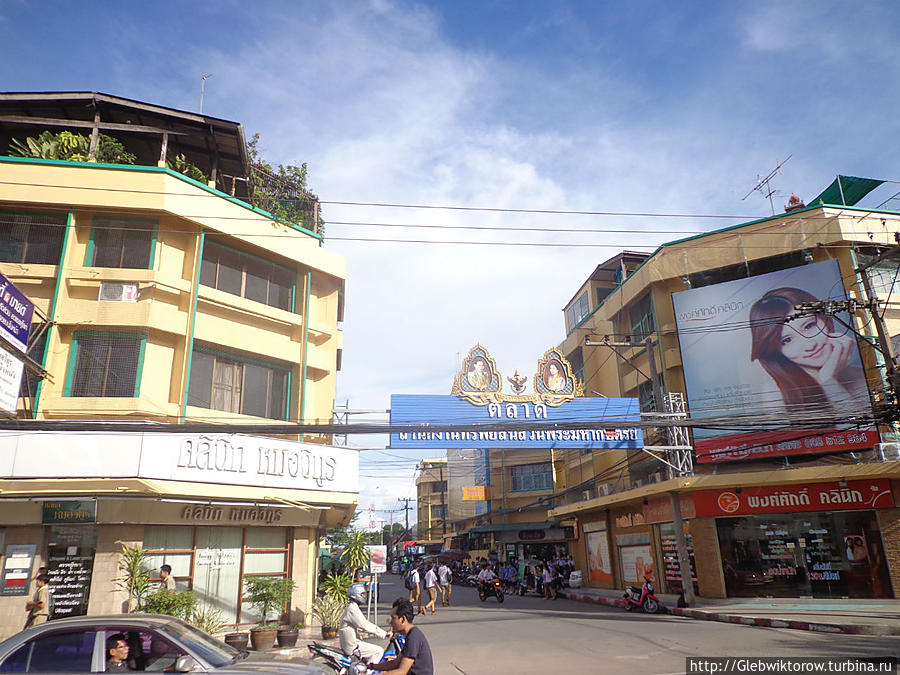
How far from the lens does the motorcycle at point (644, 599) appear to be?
18.7 meters

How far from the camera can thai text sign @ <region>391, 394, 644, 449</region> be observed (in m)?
18.4

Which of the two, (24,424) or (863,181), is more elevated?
(863,181)

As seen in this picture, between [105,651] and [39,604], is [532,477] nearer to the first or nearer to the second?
[39,604]

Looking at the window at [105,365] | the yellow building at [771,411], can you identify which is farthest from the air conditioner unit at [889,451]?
the window at [105,365]

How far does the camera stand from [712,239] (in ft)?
80.6

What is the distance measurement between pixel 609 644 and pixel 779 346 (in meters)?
14.3

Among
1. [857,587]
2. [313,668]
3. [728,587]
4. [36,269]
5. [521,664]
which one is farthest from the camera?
[728,587]

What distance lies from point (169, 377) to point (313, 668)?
36.9ft

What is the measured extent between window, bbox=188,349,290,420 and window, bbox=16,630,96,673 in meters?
10.5

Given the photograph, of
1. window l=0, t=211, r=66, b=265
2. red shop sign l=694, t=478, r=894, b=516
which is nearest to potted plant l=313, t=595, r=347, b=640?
window l=0, t=211, r=66, b=265

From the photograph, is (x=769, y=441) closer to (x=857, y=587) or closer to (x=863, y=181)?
(x=857, y=587)

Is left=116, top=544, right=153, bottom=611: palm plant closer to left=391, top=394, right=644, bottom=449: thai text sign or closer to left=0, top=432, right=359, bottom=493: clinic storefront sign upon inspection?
left=0, top=432, right=359, bottom=493: clinic storefront sign

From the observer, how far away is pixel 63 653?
5754 millimetres

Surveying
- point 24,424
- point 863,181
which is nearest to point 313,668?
point 24,424
